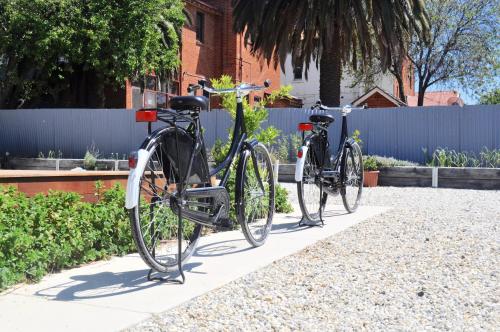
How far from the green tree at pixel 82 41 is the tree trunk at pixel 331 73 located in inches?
289

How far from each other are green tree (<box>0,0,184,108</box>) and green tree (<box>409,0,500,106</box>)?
14.0m

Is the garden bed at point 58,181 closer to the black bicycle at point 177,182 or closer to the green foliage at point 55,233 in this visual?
the green foliage at point 55,233

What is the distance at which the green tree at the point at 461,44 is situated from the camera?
100 ft

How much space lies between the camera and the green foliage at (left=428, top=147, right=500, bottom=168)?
15.6m

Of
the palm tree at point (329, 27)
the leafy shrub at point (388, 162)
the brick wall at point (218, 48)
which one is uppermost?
the brick wall at point (218, 48)

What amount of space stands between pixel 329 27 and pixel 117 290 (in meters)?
14.6

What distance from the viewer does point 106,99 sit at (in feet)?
84.3

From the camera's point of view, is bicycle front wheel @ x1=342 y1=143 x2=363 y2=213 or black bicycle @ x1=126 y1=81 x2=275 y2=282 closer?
black bicycle @ x1=126 y1=81 x2=275 y2=282

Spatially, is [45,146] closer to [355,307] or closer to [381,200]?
[381,200]

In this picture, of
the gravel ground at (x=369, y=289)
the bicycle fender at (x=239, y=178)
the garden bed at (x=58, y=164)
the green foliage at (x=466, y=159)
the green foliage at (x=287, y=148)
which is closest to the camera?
the gravel ground at (x=369, y=289)

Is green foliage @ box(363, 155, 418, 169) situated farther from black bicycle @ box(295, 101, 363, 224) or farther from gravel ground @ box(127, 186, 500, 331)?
gravel ground @ box(127, 186, 500, 331)

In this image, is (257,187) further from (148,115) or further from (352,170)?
(352,170)

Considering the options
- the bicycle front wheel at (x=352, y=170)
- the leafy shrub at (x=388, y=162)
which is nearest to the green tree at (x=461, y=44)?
the leafy shrub at (x=388, y=162)

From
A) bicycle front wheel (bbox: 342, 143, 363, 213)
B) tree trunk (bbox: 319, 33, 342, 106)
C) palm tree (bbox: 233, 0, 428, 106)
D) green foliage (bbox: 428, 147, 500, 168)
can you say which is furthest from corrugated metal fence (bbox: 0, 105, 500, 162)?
bicycle front wheel (bbox: 342, 143, 363, 213)
